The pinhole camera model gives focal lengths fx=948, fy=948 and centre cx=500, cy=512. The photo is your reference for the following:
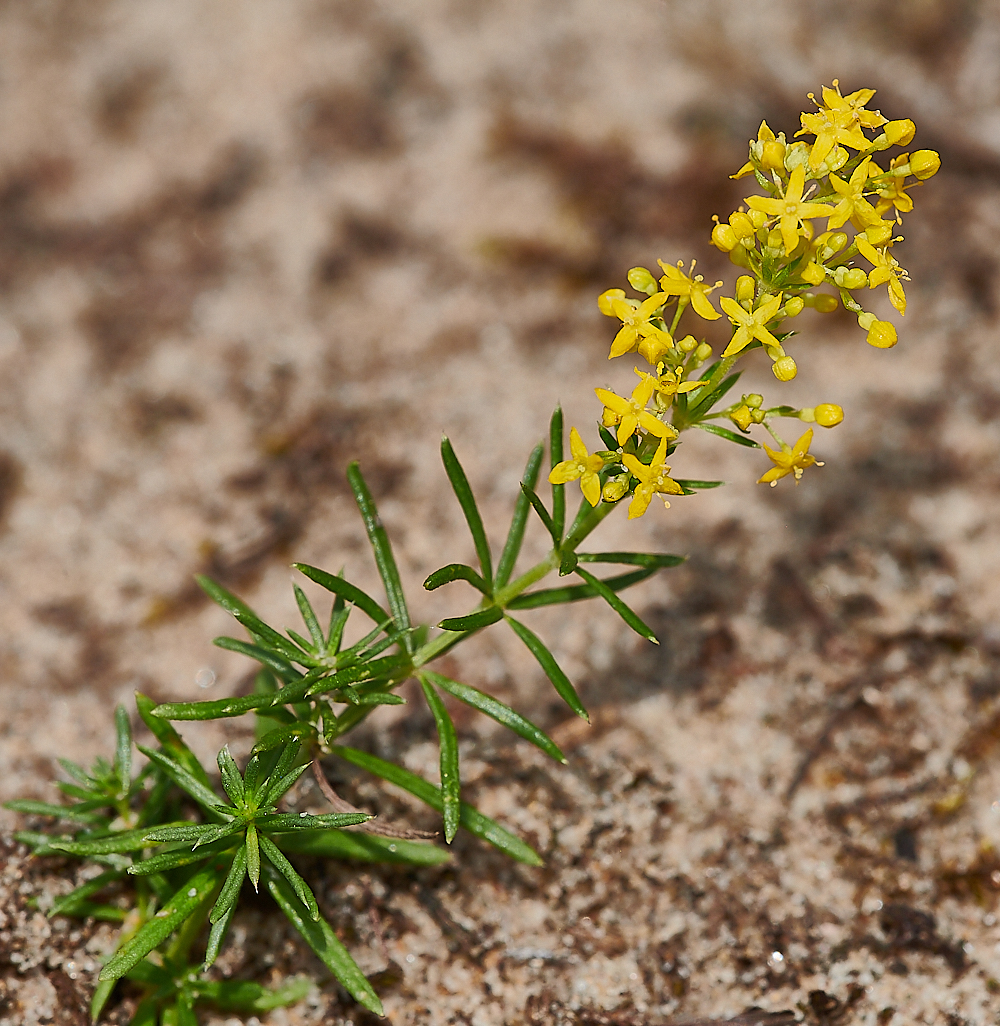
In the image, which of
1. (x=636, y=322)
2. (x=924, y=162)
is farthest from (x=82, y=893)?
(x=924, y=162)

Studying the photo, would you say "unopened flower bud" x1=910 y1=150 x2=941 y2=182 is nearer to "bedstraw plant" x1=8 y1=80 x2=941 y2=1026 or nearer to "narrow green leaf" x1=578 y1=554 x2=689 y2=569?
"bedstraw plant" x1=8 y1=80 x2=941 y2=1026

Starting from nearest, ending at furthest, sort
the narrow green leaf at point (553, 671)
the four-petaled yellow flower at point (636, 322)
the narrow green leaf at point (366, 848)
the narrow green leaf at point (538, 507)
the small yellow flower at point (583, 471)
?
the four-petaled yellow flower at point (636, 322) < the small yellow flower at point (583, 471) < the narrow green leaf at point (538, 507) < the narrow green leaf at point (553, 671) < the narrow green leaf at point (366, 848)

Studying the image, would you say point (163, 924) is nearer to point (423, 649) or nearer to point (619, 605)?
point (423, 649)

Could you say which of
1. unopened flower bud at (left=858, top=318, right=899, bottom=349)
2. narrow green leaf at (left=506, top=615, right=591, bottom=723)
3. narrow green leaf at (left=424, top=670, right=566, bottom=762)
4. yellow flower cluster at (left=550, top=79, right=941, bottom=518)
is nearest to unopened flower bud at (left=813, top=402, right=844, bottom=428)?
yellow flower cluster at (left=550, top=79, right=941, bottom=518)

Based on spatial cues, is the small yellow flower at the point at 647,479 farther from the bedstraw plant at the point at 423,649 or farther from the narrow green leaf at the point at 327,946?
the narrow green leaf at the point at 327,946

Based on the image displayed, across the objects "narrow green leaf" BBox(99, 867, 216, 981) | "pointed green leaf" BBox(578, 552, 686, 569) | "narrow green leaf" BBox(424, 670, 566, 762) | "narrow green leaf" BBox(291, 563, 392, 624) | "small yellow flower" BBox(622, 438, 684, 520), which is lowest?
"narrow green leaf" BBox(99, 867, 216, 981)

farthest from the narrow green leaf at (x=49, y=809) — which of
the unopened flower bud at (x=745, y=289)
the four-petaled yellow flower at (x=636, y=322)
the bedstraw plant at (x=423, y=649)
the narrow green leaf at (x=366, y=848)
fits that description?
the unopened flower bud at (x=745, y=289)
